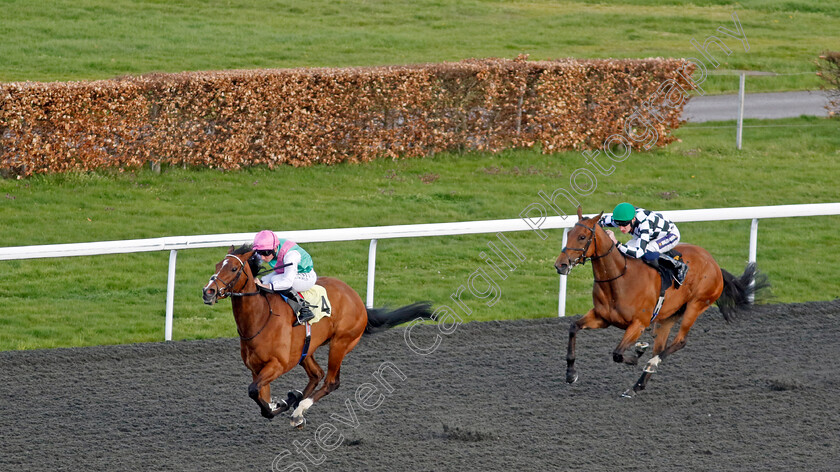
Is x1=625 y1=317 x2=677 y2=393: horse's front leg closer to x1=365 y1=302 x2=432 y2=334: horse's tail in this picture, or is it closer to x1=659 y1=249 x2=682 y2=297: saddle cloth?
x1=659 y1=249 x2=682 y2=297: saddle cloth

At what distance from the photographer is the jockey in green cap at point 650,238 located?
5.78 m

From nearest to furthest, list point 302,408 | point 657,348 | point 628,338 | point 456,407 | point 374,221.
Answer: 1. point 302,408
2. point 456,407
3. point 628,338
4. point 657,348
5. point 374,221

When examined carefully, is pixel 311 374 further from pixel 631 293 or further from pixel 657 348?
pixel 657 348

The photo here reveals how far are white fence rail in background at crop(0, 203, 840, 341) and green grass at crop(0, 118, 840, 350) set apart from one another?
768 mm

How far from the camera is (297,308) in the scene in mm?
5004

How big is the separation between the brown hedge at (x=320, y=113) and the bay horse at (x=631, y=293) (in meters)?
4.61

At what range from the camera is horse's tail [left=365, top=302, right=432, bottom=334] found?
5.69 metres

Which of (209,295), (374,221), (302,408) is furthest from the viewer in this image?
(374,221)

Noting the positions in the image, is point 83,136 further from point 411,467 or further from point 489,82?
point 411,467

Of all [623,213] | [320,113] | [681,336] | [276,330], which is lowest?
[681,336]

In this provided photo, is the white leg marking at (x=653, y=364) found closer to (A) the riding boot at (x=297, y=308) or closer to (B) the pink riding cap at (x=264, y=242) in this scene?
(A) the riding boot at (x=297, y=308)

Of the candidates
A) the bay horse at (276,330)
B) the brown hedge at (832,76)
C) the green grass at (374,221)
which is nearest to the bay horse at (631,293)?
the bay horse at (276,330)

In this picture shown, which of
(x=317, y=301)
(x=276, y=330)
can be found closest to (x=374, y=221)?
(x=317, y=301)

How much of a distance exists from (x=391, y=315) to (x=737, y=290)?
2244mm
